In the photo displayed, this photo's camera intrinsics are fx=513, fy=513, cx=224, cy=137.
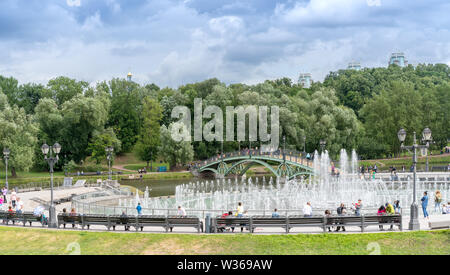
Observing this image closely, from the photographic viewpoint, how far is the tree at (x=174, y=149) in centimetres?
7462

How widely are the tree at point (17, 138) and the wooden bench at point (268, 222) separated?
47926 millimetres

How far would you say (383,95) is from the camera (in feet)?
273

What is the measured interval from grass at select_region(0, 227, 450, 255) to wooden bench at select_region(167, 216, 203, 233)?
1.10m

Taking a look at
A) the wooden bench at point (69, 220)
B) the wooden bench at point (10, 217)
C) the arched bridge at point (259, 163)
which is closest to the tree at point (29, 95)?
the arched bridge at point (259, 163)

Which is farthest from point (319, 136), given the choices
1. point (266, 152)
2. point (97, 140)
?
point (97, 140)

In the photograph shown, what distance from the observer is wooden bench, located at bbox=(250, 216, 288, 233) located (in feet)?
70.1

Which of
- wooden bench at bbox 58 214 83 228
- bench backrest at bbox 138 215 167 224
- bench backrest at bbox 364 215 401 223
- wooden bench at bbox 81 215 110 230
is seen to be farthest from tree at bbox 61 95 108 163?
bench backrest at bbox 364 215 401 223

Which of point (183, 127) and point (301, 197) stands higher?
point (183, 127)

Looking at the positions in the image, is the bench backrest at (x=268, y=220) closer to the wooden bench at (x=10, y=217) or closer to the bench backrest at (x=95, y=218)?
the bench backrest at (x=95, y=218)

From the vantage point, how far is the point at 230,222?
2172 cm

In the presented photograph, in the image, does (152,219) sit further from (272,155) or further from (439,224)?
(272,155)

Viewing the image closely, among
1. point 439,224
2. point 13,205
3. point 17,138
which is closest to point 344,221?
point 439,224
